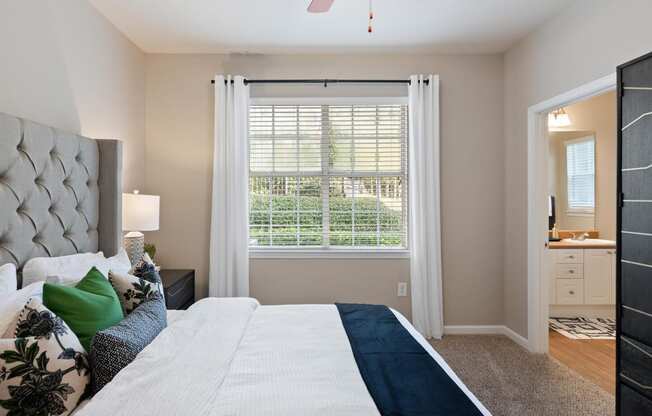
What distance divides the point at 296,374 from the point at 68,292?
93 centimetres

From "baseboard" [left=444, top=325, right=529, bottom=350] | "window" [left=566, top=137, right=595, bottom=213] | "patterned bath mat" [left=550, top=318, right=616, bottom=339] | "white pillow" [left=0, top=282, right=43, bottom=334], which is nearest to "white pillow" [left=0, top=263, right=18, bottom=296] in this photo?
"white pillow" [left=0, top=282, right=43, bottom=334]

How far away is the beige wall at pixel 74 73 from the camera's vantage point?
203cm

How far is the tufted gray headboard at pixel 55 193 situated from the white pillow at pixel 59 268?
6 centimetres

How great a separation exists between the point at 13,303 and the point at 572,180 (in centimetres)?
520

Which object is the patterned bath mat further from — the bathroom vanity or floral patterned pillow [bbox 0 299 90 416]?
floral patterned pillow [bbox 0 299 90 416]

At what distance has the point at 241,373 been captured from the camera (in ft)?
4.63

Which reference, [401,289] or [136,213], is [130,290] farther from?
[401,289]

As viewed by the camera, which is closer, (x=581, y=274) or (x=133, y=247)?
(x=133, y=247)

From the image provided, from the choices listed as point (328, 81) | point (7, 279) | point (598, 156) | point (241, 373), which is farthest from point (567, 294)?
point (7, 279)

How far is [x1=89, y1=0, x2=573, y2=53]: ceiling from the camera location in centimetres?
275

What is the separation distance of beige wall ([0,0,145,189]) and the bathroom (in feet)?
12.9

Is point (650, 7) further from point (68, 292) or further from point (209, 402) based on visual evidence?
point (68, 292)

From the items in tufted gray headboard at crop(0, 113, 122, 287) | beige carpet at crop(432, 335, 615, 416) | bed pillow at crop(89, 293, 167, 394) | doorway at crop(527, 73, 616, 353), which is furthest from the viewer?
doorway at crop(527, 73, 616, 353)

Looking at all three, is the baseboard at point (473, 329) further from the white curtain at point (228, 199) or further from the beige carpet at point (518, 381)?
the white curtain at point (228, 199)
